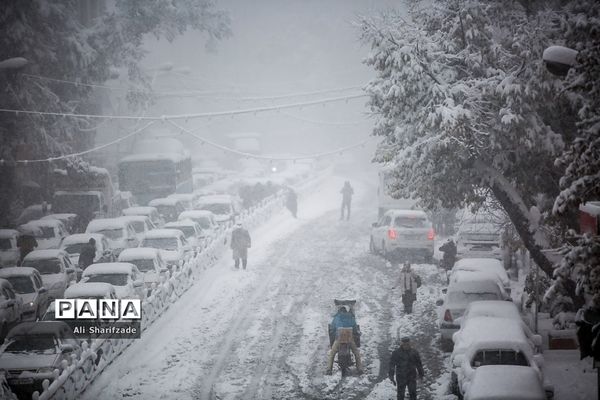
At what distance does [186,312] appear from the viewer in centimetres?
1853

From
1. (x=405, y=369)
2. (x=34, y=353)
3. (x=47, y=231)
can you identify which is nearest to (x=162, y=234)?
(x=47, y=231)

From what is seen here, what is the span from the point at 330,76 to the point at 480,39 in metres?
72.1

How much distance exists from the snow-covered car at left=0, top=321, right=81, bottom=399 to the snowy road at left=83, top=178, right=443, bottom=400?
36.5 inches

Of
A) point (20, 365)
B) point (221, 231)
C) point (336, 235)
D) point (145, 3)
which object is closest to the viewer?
point (20, 365)

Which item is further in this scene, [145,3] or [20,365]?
[145,3]

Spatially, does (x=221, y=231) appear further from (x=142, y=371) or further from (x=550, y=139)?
(x=550, y=139)

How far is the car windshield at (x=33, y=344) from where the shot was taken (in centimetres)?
1326

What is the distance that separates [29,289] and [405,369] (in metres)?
11.3

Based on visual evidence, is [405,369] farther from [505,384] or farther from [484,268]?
[484,268]

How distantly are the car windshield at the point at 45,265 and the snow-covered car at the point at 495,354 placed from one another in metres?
13.3

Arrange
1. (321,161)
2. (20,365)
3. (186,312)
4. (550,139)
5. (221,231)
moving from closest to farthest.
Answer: (20,365) < (550,139) < (186,312) < (221,231) < (321,161)

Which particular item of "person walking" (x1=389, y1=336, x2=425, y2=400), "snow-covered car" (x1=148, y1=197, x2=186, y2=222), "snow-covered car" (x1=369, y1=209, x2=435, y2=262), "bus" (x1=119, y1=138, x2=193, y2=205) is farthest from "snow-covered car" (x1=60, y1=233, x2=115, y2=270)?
"bus" (x1=119, y1=138, x2=193, y2=205)

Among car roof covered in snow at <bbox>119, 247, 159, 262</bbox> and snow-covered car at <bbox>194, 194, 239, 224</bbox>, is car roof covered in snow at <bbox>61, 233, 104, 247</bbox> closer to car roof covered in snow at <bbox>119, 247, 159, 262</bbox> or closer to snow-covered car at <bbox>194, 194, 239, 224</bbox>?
car roof covered in snow at <bbox>119, 247, 159, 262</bbox>

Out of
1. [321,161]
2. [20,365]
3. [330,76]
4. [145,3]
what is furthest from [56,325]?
[330,76]
